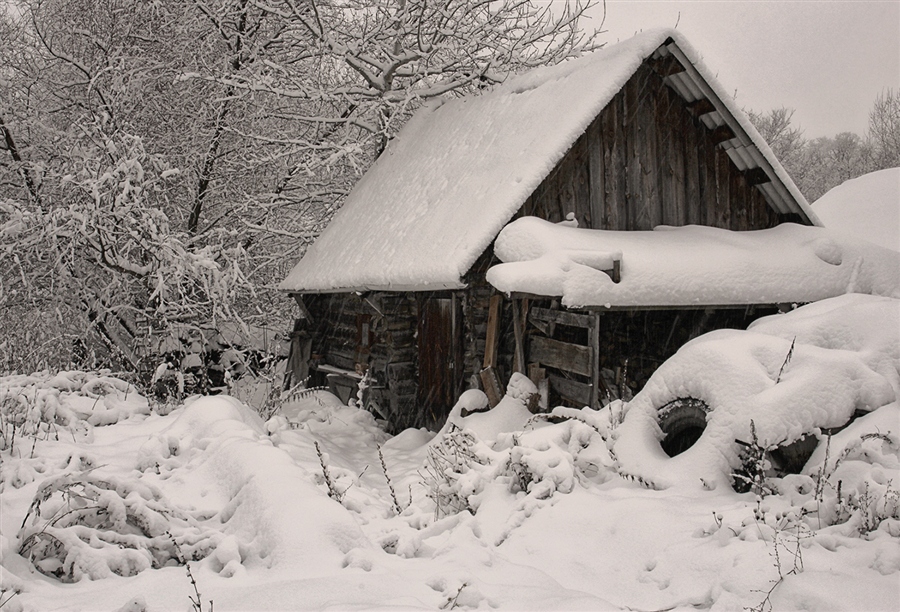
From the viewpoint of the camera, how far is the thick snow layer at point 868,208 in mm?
12234

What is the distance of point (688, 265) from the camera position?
27.3 feet

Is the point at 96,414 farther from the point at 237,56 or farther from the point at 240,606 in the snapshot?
the point at 237,56

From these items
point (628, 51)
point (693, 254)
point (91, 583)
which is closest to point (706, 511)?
point (91, 583)

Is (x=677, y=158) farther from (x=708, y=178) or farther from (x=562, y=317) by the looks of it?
(x=562, y=317)

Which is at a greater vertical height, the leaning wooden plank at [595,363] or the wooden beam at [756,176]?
the wooden beam at [756,176]

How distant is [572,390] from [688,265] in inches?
80.6

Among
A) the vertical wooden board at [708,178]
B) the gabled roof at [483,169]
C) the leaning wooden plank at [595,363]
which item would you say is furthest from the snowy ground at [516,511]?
the vertical wooden board at [708,178]

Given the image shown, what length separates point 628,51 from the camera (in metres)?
9.12

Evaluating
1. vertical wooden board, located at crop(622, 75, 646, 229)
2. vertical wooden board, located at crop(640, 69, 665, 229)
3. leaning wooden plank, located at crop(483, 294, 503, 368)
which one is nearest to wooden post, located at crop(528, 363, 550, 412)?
leaning wooden plank, located at crop(483, 294, 503, 368)

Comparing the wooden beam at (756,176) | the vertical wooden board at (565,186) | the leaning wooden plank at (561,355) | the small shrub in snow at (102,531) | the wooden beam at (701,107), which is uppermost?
the wooden beam at (701,107)

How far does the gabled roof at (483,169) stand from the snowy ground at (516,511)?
3.24 m

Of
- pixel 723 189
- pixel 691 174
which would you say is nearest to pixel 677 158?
pixel 691 174

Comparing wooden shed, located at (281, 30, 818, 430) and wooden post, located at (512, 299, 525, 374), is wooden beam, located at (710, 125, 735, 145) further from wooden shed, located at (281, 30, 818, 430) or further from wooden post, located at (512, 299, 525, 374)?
wooden post, located at (512, 299, 525, 374)

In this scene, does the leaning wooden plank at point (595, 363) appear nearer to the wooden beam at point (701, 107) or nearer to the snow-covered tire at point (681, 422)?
the snow-covered tire at point (681, 422)
